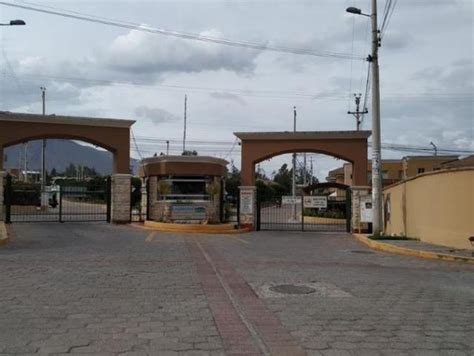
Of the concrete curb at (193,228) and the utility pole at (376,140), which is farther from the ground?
the utility pole at (376,140)

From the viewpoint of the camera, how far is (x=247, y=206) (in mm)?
31281

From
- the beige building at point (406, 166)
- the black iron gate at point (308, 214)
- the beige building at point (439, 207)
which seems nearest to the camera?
the beige building at point (439, 207)

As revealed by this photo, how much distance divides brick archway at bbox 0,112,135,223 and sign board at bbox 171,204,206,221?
9.36 feet

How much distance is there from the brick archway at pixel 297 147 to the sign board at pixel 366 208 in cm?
250

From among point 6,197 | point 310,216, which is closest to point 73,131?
point 6,197

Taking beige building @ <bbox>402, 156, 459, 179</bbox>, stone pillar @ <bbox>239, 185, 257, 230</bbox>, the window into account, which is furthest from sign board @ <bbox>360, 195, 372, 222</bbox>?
beige building @ <bbox>402, 156, 459, 179</bbox>

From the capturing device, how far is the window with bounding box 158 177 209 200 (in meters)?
34.3

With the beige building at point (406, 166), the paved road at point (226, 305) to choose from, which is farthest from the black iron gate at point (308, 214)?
the beige building at point (406, 166)

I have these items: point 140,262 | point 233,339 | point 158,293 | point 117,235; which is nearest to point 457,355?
point 233,339

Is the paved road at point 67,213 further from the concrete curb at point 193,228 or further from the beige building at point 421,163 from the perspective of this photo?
the beige building at point 421,163

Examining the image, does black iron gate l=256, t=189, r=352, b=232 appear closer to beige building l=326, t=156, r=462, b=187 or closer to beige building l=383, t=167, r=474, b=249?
beige building l=383, t=167, r=474, b=249

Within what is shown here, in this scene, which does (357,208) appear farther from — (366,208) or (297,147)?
(297,147)

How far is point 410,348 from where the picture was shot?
21.9 feet

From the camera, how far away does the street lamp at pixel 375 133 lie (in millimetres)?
23734
